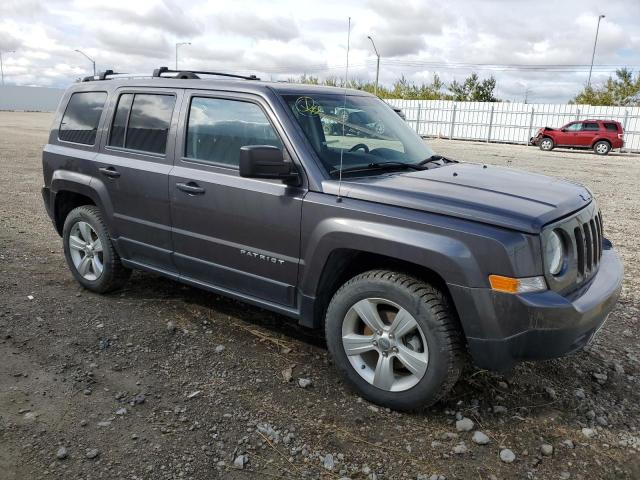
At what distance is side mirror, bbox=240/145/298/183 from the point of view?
10.6 feet

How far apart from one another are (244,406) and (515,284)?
67.3 inches

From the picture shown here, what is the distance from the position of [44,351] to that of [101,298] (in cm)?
106

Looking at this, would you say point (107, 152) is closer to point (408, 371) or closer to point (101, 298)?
point (101, 298)

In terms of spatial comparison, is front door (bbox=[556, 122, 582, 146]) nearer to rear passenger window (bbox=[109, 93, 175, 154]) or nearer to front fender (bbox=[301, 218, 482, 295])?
rear passenger window (bbox=[109, 93, 175, 154])

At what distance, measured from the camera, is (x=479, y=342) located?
2896mm

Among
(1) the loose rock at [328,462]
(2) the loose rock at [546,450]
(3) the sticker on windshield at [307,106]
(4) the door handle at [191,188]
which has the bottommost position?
(1) the loose rock at [328,462]

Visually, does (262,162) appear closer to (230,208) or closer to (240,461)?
(230,208)

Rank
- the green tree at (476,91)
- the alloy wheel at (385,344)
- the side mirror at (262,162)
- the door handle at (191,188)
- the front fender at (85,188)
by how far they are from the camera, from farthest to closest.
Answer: the green tree at (476,91) < the front fender at (85,188) < the door handle at (191,188) < the side mirror at (262,162) < the alloy wheel at (385,344)

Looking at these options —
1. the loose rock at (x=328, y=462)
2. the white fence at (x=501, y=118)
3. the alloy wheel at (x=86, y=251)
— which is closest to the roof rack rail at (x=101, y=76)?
the alloy wheel at (x=86, y=251)

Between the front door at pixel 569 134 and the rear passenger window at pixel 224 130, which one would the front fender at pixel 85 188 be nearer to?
the rear passenger window at pixel 224 130

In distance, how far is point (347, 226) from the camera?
321 cm

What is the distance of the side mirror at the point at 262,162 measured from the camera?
A: 3225 millimetres

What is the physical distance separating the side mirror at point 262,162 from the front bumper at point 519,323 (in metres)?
1.24

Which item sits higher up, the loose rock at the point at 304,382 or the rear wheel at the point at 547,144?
the rear wheel at the point at 547,144
